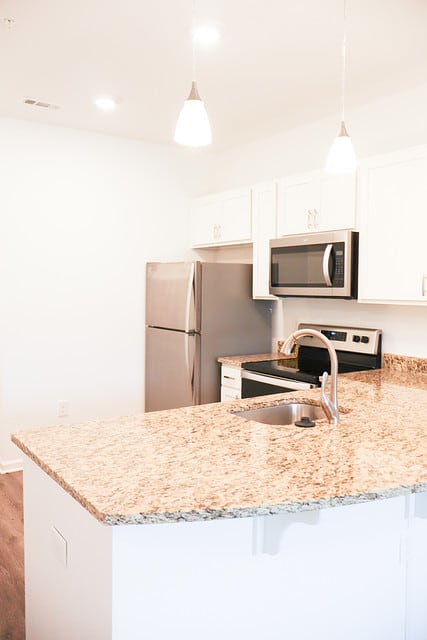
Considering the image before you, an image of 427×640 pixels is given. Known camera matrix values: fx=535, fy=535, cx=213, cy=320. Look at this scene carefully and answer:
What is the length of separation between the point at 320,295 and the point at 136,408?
197 centimetres

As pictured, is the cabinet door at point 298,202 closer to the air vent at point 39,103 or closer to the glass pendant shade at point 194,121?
the air vent at point 39,103

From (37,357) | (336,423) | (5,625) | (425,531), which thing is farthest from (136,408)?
(425,531)

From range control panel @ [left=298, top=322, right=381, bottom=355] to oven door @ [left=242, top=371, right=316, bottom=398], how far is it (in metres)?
0.41

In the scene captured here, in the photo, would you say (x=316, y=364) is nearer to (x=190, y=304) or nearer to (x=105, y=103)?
(x=190, y=304)

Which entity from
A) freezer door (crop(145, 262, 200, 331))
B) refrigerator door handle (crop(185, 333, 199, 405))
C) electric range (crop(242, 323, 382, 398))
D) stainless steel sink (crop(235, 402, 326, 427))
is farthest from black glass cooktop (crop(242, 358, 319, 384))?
stainless steel sink (crop(235, 402, 326, 427))

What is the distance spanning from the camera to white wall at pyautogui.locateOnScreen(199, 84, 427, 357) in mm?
3254

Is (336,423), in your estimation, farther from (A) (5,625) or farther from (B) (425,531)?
(A) (5,625)

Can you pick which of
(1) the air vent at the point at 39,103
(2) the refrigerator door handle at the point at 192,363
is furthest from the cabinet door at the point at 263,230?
(1) the air vent at the point at 39,103

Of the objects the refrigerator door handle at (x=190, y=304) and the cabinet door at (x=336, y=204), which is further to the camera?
the refrigerator door handle at (x=190, y=304)

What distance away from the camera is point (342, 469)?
1447mm

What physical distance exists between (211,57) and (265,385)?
77.1 inches

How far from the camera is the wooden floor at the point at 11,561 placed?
2191mm

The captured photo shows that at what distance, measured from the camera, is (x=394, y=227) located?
3.02 meters

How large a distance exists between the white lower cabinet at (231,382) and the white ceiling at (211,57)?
180cm
